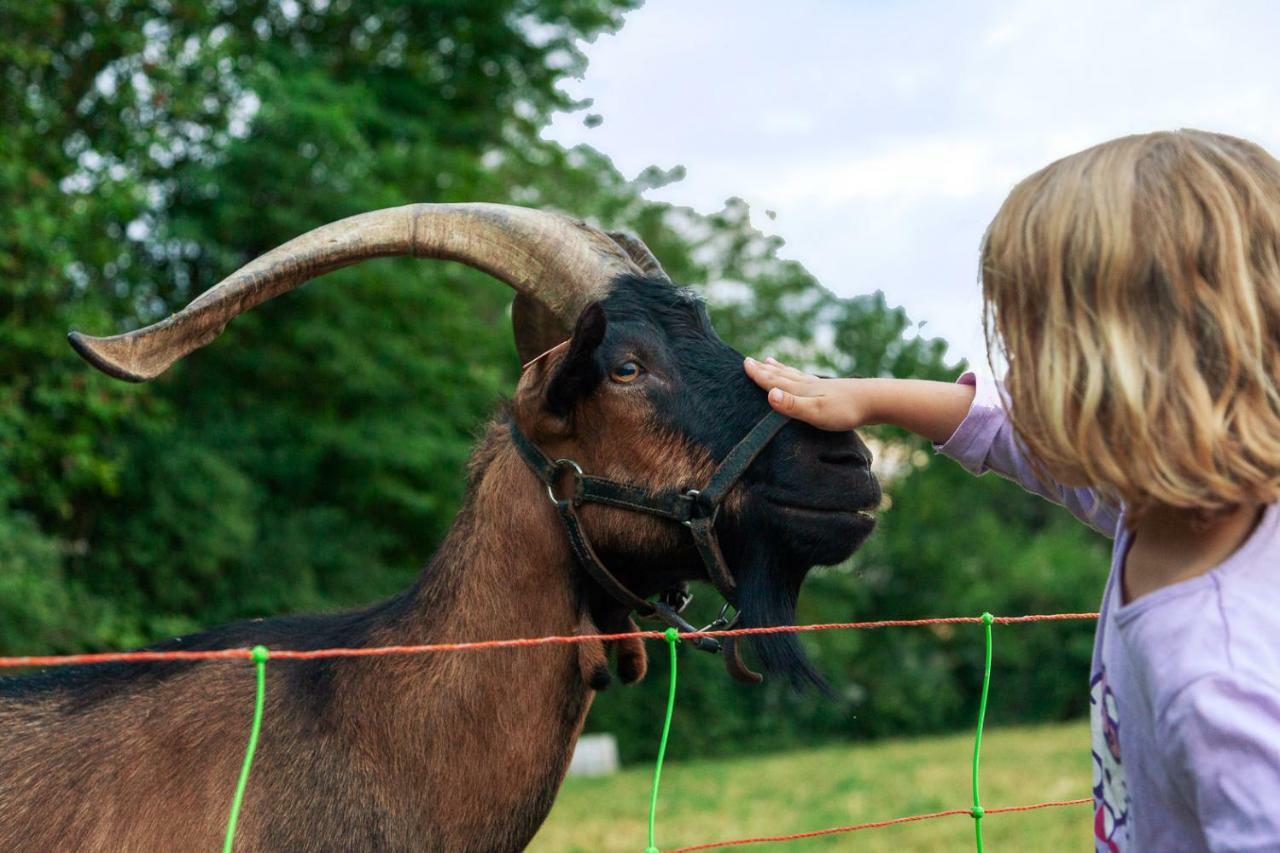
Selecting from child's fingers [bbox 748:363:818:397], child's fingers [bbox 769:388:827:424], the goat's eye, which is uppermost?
the goat's eye

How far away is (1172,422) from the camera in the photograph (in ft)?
5.34

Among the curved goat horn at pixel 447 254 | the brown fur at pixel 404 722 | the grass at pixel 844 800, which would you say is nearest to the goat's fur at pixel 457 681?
the brown fur at pixel 404 722

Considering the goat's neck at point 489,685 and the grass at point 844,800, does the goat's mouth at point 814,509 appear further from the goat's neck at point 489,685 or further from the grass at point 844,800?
the grass at point 844,800

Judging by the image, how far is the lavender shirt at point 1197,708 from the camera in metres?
1.47

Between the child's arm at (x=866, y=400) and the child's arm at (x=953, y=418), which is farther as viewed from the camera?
the child's arm at (x=866, y=400)

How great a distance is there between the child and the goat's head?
1.23m

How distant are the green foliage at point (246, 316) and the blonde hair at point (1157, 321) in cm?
892

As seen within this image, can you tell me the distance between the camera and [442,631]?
314 centimetres

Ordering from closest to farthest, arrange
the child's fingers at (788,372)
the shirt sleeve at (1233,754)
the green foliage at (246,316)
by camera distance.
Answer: the shirt sleeve at (1233,754) → the child's fingers at (788,372) → the green foliage at (246,316)

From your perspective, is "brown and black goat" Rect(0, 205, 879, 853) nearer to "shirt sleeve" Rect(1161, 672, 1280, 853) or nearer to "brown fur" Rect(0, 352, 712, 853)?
"brown fur" Rect(0, 352, 712, 853)

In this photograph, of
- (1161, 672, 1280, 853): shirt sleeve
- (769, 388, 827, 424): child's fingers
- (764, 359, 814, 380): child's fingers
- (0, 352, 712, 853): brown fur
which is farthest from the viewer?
(764, 359, 814, 380): child's fingers

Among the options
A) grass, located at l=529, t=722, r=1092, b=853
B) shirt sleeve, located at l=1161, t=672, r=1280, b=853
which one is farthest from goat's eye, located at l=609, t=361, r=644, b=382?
grass, located at l=529, t=722, r=1092, b=853

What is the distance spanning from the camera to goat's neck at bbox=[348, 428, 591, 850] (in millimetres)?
2912

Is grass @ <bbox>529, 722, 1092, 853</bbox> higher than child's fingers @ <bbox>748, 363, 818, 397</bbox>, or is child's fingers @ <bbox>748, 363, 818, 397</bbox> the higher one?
child's fingers @ <bbox>748, 363, 818, 397</bbox>
